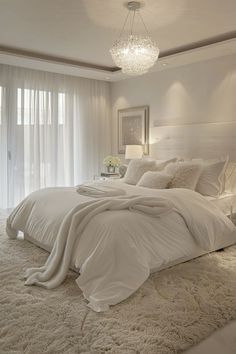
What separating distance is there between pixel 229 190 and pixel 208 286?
6.50 feet

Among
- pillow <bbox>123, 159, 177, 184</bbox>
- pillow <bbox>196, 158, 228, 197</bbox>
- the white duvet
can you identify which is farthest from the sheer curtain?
pillow <bbox>196, 158, 228, 197</bbox>

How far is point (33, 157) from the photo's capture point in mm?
5684

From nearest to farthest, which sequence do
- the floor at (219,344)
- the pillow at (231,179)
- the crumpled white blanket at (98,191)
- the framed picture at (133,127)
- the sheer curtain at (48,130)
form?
the floor at (219,344)
the crumpled white blanket at (98,191)
the pillow at (231,179)
the sheer curtain at (48,130)
the framed picture at (133,127)

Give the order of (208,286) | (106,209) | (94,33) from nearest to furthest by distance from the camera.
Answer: (208,286)
(106,209)
(94,33)

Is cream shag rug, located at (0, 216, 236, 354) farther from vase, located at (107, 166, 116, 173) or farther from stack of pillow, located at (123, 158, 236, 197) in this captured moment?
vase, located at (107, 166, 116, 173)

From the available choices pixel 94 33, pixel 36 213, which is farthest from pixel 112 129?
pixel 36 213

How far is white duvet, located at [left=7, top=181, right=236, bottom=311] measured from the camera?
2586mm

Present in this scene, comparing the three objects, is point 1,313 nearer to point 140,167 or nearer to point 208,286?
point 208,286

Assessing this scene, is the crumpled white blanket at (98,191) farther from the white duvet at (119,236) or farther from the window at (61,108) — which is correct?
the window at (61,108)

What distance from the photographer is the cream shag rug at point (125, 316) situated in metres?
1.97

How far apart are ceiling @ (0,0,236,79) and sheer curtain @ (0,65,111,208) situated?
0.81 m

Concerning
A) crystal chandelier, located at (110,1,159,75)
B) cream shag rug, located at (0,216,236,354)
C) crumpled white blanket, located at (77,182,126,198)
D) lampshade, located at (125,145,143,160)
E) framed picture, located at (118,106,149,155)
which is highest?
crystal chandelier, located at (110,1,159,75)

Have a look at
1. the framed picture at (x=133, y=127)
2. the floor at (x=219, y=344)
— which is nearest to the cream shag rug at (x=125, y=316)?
the floor at (x=219, y=344)

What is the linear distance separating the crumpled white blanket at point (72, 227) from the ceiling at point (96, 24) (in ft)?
6.22
